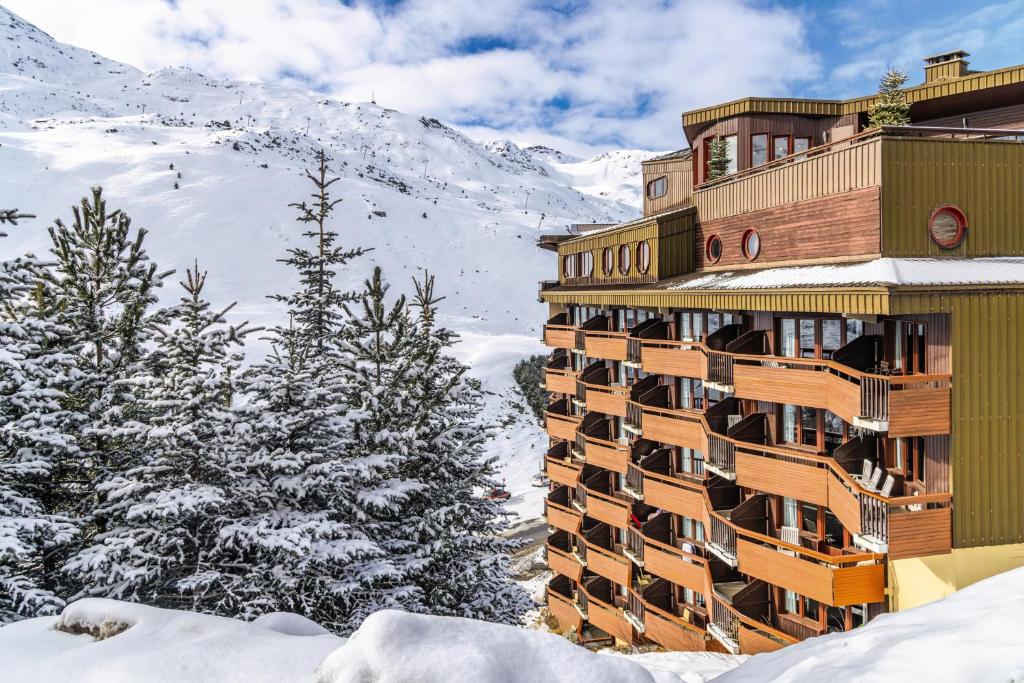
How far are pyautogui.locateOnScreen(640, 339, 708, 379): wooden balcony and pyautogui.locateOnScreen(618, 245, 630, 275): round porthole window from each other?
14.8 feet

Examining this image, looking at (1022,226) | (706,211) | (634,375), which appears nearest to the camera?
(1022,226)

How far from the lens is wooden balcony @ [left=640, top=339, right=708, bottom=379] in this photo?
58.0 ft

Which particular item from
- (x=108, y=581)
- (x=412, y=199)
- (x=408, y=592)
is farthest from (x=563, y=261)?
(x=412, y=199)

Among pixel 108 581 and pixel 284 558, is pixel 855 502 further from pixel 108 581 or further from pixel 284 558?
pixel 108 581

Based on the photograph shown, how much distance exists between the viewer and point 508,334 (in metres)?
87.6

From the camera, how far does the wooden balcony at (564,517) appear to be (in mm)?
26587

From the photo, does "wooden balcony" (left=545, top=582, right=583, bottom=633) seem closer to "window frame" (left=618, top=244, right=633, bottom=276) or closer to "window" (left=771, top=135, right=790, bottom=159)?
"window frame" (left=618, top=244, right=633, bottom=276)

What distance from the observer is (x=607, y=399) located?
2348 centimetres

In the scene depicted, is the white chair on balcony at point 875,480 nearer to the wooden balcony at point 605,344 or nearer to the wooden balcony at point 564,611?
the wooden balcony at point 605,344

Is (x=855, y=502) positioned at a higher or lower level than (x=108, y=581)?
higher

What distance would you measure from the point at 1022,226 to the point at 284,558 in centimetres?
1703

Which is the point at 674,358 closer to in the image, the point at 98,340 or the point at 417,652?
the point at 417,652

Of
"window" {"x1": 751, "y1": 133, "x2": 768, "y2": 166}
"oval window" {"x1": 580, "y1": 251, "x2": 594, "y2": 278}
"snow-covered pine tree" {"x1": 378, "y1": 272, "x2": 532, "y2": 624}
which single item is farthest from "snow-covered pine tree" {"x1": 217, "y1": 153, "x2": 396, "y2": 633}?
"window" {"x1": 751, "y1": 133, "x2": 768, "y2": 166}

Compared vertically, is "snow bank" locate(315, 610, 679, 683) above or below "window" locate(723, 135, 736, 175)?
below
